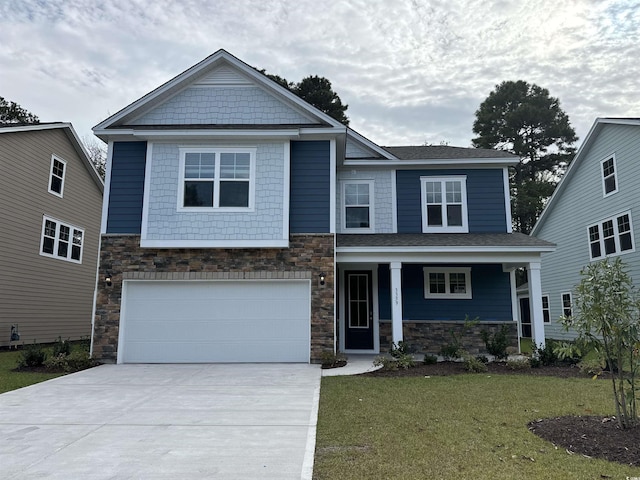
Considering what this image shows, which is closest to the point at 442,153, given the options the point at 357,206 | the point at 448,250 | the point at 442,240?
the point at 357,206

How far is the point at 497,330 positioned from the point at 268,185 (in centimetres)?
759

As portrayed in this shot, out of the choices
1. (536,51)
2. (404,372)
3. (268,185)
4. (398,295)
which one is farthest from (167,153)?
(536,51)

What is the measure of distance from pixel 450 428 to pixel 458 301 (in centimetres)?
804

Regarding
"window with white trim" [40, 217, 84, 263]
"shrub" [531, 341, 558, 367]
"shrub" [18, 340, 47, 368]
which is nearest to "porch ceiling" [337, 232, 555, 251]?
"shrub" [531, 341, 558, 367]

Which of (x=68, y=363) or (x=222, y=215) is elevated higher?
(x=222, y=215)

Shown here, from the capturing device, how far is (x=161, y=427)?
525cm

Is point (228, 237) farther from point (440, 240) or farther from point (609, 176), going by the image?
point (609, 176)

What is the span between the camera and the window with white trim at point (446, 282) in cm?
1277

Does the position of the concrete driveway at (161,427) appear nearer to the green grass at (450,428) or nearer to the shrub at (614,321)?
the green grass at (450,428)

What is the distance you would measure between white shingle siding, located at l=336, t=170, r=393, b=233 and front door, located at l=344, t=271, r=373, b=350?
4.94 ft

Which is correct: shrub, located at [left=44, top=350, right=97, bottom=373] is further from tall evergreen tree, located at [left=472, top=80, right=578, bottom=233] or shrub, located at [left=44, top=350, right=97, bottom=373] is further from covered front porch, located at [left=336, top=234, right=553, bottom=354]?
tall evergreen tree, located at [left=472, top=80, right=578, bottom=233]

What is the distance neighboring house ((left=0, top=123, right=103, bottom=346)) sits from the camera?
545 inches

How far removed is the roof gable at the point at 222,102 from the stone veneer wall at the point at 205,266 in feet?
10.6

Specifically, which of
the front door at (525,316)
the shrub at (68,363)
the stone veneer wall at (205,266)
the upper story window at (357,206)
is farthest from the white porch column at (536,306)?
the front door at (525,316)
